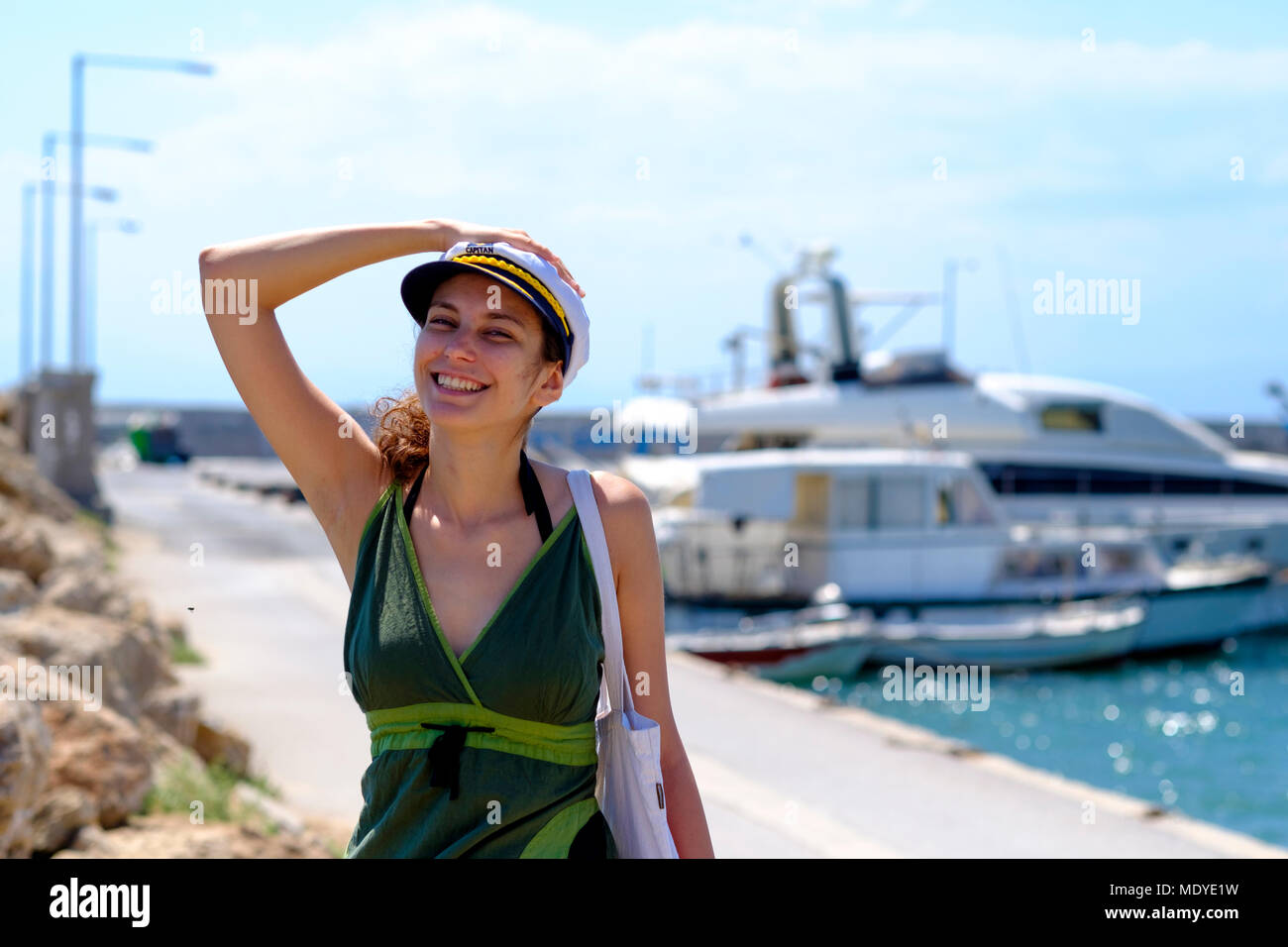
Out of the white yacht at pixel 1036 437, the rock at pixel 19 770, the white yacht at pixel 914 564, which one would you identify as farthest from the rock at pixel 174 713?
the white yacht at pixel 1036 437

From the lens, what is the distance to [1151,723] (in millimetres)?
17125

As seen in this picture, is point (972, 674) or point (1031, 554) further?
point (1031, 554)

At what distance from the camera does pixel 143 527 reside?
990 inches

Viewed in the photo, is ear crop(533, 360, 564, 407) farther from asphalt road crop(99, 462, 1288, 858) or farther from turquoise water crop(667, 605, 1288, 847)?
turquoise water crop(667, 605, 1288, 847)

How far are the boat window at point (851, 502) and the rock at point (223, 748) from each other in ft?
50.0

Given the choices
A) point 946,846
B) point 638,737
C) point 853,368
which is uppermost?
point 853,368

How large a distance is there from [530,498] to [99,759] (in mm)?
3128

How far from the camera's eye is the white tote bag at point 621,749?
84.9 inches

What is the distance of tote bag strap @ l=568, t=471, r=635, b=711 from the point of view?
2146mm

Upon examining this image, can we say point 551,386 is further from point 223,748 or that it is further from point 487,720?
point 223,748
